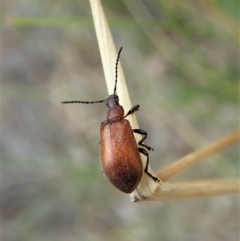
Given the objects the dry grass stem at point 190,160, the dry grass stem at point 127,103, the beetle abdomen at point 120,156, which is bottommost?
the beetle abdomen at point 120,156

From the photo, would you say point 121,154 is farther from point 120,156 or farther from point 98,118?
point 98,118

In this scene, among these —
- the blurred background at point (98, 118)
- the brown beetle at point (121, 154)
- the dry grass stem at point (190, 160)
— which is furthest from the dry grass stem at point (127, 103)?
the blurred background at point (98, 118)

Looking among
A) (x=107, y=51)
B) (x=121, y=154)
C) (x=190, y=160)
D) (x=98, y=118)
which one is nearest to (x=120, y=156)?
(x=121, y=154)

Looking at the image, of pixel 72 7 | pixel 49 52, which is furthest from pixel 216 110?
pixel 49 52

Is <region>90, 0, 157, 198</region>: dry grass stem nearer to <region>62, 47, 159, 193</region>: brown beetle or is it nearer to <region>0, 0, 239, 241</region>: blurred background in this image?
<region>62, 47, 159, 193</region>: brown beetle

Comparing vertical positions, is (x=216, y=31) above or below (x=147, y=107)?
above

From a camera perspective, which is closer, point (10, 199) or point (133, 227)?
point (133, 227)

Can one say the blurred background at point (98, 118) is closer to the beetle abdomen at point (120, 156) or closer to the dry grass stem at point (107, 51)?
the beetle abdomen at point (120, 156)

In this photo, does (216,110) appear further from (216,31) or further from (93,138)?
(93,138)
